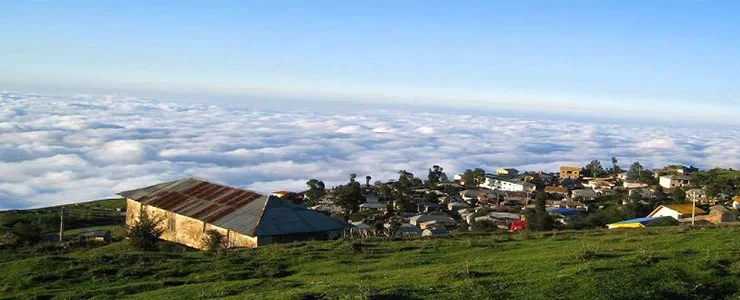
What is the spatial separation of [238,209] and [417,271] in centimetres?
2017

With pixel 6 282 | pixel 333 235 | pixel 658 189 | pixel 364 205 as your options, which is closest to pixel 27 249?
pixel 6 282

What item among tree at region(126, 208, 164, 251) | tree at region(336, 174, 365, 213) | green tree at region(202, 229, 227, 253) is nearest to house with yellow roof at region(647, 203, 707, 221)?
tree at region(336, 174, 365, 213)

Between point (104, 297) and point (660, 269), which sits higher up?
point (660, 269)

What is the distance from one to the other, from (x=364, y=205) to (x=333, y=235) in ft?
139

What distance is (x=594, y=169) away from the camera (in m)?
123

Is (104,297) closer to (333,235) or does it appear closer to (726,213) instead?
(333,235)

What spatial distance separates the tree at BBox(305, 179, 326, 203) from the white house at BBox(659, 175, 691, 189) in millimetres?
53181

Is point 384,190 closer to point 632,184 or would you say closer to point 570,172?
point 632,184

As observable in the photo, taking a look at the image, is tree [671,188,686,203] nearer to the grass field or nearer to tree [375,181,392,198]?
tree [375,181,392,198]

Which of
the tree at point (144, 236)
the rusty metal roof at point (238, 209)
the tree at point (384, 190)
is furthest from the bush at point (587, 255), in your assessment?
the tree at point (384, 190)

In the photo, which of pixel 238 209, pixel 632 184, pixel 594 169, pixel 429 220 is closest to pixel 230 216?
pixel 238 209

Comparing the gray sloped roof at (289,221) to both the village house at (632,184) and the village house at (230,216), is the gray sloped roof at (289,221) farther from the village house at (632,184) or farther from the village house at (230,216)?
the village house at (632,184)

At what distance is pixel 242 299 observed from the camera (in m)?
12.1

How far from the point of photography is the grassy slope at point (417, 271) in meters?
11.1
